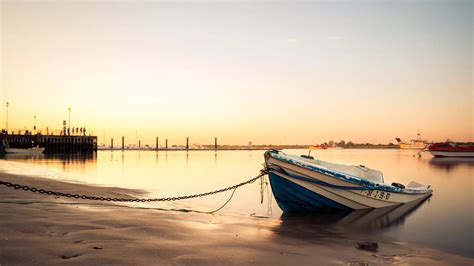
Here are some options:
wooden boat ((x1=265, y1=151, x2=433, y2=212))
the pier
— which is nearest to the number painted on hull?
wooden boat ((x1=265, y1=151, x2=433, y2=212))

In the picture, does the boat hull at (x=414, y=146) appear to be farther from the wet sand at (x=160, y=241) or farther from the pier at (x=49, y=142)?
the wet sand at (x=160, y=241)

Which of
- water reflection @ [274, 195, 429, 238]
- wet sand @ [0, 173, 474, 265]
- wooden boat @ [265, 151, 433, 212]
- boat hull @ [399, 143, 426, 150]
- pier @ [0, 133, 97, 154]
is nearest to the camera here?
wet sand @ [0, 173, 474, 265]

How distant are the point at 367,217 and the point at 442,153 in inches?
2574

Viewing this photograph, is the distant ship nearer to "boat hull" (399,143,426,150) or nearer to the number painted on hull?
"boat hull" (399,143,426,150)

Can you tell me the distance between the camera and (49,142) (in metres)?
68.8

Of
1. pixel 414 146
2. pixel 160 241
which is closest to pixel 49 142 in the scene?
pixel 160 241

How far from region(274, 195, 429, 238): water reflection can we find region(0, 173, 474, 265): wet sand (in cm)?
9

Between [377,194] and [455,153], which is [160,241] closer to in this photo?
[377,194]

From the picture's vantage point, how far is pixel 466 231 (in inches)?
444

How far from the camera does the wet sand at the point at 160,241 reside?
16.2 ft

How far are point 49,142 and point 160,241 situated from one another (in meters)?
72.2

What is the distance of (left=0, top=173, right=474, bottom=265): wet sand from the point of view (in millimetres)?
4934

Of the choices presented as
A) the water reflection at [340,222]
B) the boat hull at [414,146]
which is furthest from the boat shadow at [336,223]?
the boat hull at [414,146]

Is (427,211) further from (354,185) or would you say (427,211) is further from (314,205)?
(314,205)
